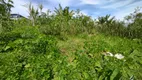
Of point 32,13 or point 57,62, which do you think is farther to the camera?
point 32,13

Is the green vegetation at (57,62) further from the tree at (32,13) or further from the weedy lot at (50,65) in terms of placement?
the tree at (32,13)

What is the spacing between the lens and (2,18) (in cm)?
A: 508

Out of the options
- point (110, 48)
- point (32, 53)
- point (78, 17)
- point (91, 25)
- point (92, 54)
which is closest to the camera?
point (32, 53)

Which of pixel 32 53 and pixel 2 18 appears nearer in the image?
pixel 32 53

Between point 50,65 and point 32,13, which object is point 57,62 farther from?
point 32,13

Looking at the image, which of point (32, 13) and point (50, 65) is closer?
point (50, 65)

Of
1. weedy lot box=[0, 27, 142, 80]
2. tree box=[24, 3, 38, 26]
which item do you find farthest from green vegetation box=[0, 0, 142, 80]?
tree box=[24, 3, 38, 26]

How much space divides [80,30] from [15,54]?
6.01 metres

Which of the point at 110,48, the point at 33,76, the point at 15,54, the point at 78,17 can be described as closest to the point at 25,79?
the point at 33,76

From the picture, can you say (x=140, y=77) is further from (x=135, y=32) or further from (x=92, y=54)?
(x=135, y=32)

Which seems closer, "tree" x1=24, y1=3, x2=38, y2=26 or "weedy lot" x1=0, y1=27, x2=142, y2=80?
"weedy lot" x1=0, y1=27, x2=142, y2=80

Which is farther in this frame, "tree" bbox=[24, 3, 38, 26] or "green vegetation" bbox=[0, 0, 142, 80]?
"tree" bbox=[24, 3, 38, 26]

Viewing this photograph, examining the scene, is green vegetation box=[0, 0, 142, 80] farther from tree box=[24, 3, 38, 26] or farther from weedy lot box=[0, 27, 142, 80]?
tree box=[24, 3, 38, 26]

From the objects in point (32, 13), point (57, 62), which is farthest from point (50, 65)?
point (32, 13)
